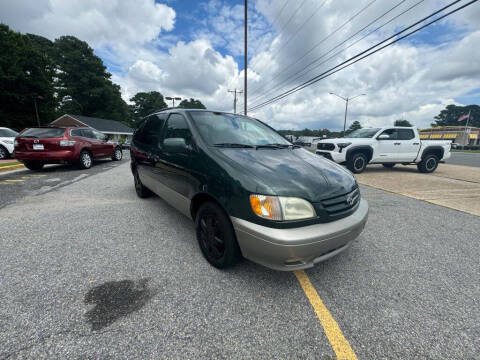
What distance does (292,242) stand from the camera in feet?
5.10

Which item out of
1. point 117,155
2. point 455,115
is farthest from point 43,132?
point 455,115

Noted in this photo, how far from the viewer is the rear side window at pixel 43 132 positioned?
251 inches

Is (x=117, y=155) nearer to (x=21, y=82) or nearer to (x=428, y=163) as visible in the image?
(x=428, y=163)

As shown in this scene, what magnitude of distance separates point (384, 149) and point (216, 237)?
26.8ft

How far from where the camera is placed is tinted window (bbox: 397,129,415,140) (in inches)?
314

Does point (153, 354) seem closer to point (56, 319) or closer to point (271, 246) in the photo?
point (56, 319)

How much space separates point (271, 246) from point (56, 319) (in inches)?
63.3

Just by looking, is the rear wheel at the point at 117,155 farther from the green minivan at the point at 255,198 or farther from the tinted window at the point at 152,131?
the green minivan at the point at 255,198

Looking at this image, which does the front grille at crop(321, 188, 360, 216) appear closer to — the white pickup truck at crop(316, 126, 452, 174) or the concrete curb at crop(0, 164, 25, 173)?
the white pickup truck at crop(316, 126, 452, 174)

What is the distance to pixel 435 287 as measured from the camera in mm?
1911

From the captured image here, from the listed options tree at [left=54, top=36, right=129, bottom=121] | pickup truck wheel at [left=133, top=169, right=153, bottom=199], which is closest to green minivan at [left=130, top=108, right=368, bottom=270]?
pickup truck wheel at [left=133, top=169, right=153, bottom=199]

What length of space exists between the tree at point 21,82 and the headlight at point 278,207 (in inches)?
1509

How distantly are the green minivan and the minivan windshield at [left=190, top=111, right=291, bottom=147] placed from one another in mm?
14

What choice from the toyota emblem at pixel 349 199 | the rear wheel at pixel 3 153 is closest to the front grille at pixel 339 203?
the toyota emblem at pixel 349 199
